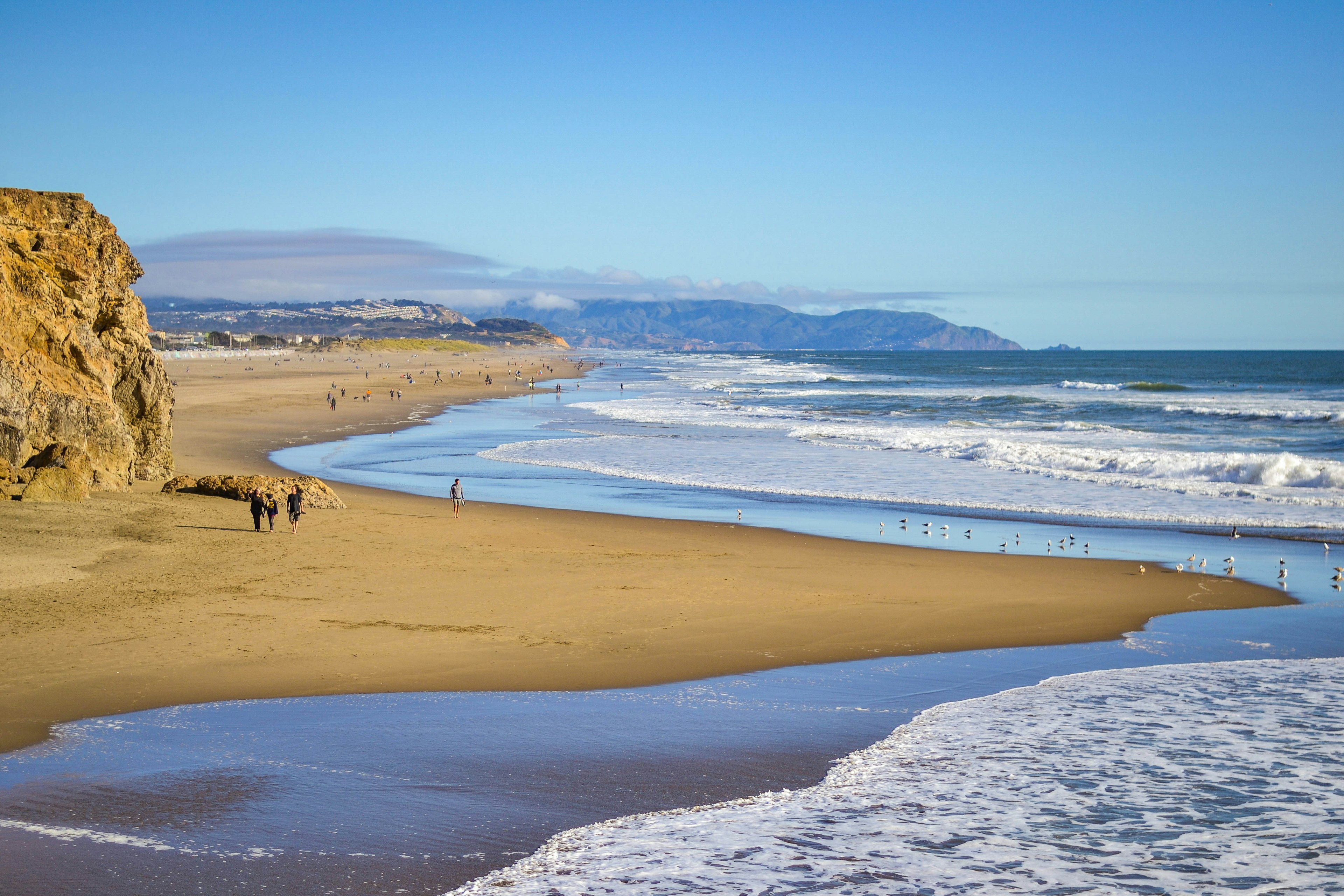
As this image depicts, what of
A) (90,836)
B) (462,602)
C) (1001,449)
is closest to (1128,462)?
(1001,449)

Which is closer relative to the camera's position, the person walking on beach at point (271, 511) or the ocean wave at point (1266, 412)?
the person walking on beach at point (271, 511)

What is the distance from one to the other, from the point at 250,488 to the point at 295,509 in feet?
9.41

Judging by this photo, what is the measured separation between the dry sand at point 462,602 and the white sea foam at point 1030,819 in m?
2.76

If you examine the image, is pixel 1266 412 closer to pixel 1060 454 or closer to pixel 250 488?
pixel 1060 454

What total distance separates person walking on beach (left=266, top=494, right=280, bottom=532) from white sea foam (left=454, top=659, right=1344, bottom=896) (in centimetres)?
1098

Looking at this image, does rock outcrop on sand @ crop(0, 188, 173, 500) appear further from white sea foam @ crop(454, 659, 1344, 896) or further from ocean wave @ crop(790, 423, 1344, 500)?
ocean wave @ crop(790, 423, 1344, 500)

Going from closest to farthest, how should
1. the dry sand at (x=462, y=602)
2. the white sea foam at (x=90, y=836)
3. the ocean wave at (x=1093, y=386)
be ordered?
the white sea foam at (x=90, y=836) → the dry sand at (x=462, y=602) → the ocean wave at (x=1093, y=386)

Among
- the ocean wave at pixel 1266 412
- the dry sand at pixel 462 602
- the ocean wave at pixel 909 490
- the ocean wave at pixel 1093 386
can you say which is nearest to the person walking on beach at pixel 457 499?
the dry sand at pixel 462 602

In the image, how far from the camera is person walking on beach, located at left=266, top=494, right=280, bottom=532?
612 inches

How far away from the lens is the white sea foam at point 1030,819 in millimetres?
5656

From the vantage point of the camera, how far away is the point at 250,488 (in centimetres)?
1759

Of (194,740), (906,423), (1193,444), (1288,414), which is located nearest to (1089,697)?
(194,740)

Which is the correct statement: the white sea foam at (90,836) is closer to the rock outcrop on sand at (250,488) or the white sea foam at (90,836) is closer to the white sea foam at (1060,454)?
the rock outcrop on sand at (250,488)

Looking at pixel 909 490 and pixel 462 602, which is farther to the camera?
pixel 909 490
